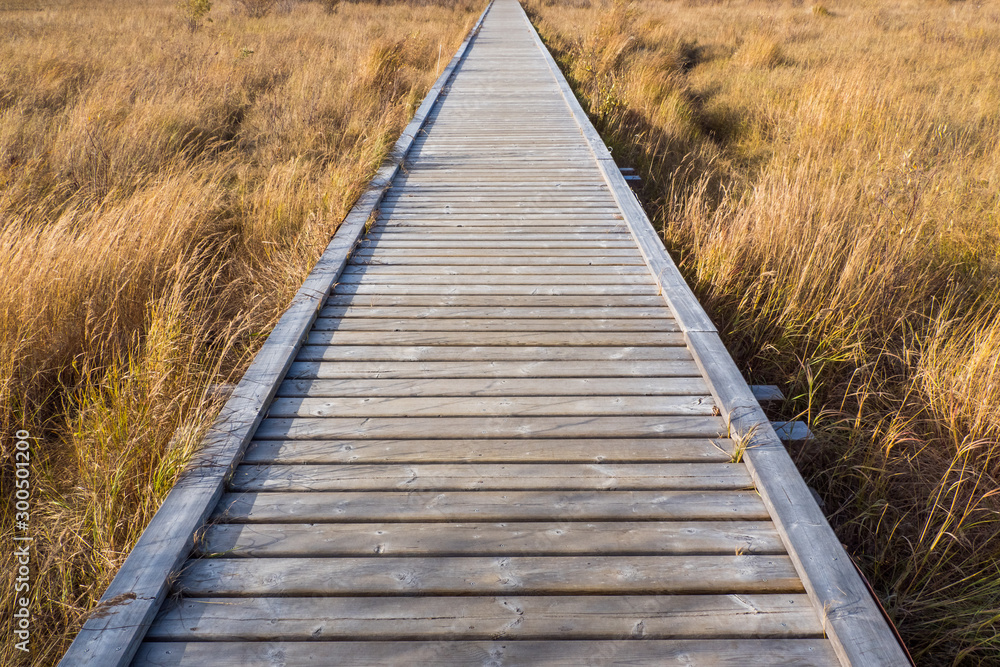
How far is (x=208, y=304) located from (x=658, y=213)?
12.9 feet

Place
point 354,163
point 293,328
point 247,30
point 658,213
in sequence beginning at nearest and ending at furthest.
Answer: point 293,328
point 354,163
point 658,213
point 247,30

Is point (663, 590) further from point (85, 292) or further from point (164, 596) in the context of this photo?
point (85, 292)

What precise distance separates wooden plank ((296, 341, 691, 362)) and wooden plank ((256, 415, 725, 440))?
0.42 metres

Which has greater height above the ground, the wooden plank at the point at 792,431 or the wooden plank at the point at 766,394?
the wooden plank at the point at 792,431

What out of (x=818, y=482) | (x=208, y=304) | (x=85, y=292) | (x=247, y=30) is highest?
(x=247, y=30)

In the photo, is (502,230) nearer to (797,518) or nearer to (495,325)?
(495,325)

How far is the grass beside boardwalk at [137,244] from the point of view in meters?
2.02

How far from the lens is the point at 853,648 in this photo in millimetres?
1473

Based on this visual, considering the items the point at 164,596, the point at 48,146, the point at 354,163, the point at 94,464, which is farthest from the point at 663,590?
the point at 48,146

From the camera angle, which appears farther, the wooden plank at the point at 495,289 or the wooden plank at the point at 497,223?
the wooden plank at the point at 497,223

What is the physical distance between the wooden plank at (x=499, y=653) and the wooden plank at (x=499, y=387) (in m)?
1.06

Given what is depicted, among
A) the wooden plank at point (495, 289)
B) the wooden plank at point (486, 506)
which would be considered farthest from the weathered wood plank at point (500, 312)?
the wooden plank at point (486, 506)

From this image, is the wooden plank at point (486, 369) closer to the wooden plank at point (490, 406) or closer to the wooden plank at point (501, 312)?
the wooden plank at point (490, 406)

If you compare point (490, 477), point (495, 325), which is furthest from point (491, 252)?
point (490, 477)
